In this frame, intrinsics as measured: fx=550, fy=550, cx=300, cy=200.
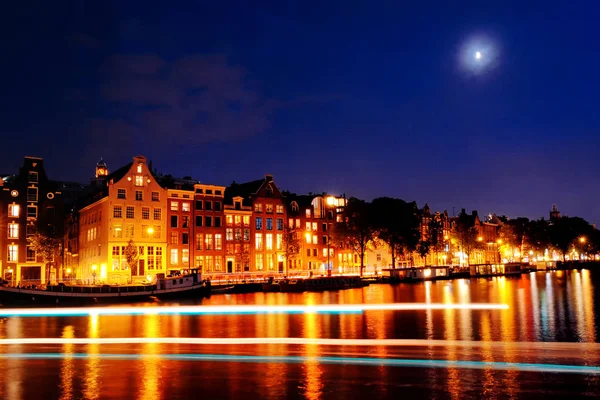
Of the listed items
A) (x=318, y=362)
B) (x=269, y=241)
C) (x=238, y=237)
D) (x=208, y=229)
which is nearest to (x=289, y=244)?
(x=269, y=241)

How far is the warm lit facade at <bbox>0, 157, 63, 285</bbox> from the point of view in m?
86.7

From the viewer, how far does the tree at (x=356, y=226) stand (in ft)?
382

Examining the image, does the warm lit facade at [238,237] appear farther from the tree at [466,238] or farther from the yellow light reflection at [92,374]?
the tree at [466,238]

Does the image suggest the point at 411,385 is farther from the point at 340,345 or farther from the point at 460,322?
the point at 460,322

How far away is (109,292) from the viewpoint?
6488 centimetres

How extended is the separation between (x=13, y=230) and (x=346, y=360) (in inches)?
3203

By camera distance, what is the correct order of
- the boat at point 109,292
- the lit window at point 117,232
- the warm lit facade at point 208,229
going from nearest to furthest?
the boat at point 109,292, the lit window at point 117,232, the warm lit facade at point 208,229

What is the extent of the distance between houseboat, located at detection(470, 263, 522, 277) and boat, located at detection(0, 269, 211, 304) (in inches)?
3299

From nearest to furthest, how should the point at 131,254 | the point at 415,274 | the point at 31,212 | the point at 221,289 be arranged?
the point at 221,289 < the point at 131,254 < the point at 31,212 < the point at 415,274

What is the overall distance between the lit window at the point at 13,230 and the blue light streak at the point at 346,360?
70563 millimetres

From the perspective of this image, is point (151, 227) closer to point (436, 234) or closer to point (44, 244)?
point (44, 244)

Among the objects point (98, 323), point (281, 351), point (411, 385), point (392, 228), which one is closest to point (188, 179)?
point (392, 228)

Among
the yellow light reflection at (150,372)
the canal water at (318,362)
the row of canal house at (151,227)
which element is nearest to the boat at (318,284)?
the row of canal house at (151,227)

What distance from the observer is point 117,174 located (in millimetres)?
94750
